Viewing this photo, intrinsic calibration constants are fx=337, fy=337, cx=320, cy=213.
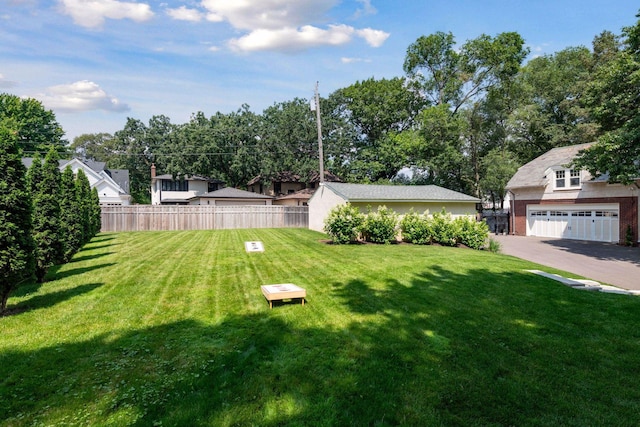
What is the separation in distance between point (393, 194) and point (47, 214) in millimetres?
15813

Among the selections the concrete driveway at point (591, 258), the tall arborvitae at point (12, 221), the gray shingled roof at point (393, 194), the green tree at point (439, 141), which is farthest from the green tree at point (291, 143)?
the tall arborvitae at point (12, 221)

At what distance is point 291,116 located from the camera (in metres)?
36.6

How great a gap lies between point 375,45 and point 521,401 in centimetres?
1999

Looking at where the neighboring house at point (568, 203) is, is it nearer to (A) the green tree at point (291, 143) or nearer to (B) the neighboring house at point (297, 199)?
(B) the neighboring house at point (297, 199)

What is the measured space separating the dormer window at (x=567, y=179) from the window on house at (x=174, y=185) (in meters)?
34.9

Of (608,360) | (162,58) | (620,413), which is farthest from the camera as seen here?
(162,58)

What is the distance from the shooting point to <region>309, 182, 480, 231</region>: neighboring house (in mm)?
18625

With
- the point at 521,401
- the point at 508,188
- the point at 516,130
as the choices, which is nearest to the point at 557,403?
the point at 521,401

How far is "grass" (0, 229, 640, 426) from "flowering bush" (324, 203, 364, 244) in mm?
6464

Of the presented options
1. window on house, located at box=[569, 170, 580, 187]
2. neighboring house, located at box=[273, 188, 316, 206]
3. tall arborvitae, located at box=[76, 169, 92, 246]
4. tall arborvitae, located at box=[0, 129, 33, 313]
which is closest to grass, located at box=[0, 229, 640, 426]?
tall arborvitae, located at box=[0, 129, 33, 313]

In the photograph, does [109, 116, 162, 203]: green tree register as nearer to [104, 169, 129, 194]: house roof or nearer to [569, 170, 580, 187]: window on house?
[104, 169, 129, 194]: house roof

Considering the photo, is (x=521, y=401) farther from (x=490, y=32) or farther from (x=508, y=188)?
(x=490, y=32)

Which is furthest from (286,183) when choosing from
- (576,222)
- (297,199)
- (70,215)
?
(70,215)

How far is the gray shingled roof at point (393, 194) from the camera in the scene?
18.5 metres
